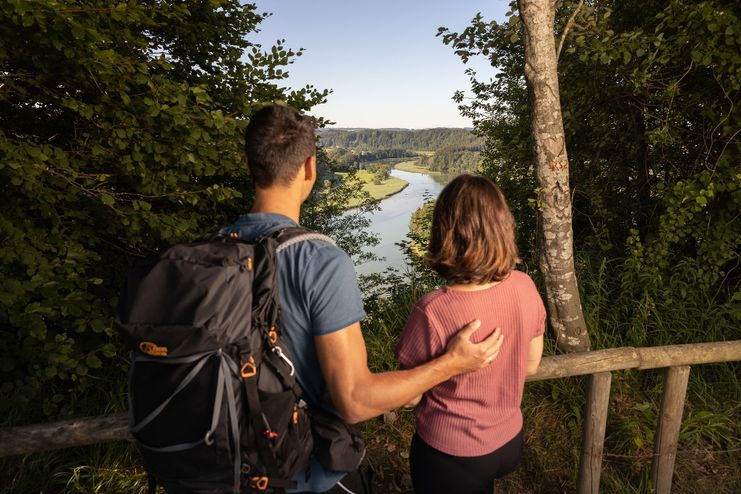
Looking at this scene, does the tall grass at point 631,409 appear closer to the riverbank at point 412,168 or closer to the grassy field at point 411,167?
the riverbank at point 412,168

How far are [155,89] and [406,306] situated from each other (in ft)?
9.06

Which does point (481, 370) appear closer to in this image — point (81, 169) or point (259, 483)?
point (259, 483)

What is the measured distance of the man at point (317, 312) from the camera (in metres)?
1.11

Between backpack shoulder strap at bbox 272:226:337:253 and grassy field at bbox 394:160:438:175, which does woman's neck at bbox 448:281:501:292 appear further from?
grassy field at bbox 394:160:438:175

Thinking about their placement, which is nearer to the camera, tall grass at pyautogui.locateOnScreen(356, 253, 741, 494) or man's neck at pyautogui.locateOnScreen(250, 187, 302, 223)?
man's neck at pyautogui.locateOnScreen(250, 187, 302, 223)

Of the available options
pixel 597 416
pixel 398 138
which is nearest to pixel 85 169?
pixel 597 416

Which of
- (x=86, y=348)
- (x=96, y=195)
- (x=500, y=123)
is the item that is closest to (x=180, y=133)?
(x=96, y=195)

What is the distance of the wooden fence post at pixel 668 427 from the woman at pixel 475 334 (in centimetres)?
136

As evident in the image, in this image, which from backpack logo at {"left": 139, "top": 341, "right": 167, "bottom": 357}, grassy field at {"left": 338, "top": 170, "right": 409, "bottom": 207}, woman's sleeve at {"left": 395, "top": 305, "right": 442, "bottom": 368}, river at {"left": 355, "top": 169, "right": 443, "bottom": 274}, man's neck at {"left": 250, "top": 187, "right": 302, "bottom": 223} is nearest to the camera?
backpack logo at {"left": 139, "top": 341, "right": 167, "bottom": 357}

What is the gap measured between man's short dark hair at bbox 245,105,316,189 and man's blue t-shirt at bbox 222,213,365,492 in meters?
0.14

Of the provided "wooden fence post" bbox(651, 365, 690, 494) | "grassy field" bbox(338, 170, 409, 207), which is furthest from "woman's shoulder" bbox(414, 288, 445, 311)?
"grassy field" bbox(338, 170, 409, 207)

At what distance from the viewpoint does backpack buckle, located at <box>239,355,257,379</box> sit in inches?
40.8

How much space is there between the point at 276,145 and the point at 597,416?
2268 millimetres

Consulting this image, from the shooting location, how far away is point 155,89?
9.99 ft
